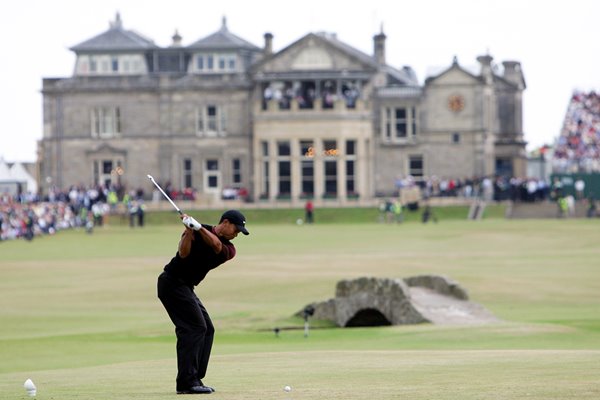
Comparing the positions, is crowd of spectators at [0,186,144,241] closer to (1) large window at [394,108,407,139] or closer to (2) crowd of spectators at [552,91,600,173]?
(1) large window at [394,108,407,139]

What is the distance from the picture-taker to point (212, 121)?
113 meters

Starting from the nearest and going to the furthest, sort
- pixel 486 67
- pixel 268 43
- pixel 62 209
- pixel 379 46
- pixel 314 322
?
pixel 314 322 → pixel 62 209 → pixel 486 67 → pixel 268 43 → pixel 379 46

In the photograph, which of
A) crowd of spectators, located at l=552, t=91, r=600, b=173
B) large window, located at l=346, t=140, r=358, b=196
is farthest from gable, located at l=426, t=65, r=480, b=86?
crowd of spectators, located at l=552, t=91, r=600, b=173

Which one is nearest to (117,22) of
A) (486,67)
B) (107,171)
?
(107,171)

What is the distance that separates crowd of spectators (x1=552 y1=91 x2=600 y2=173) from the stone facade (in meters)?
19.7

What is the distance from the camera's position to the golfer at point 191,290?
18172mm

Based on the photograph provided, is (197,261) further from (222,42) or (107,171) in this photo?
(222,42)

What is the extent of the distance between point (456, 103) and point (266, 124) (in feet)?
41.7

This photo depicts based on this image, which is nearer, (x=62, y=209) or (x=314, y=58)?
(x=62, y=209)

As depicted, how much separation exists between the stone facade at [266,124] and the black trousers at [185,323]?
9086 centimetres

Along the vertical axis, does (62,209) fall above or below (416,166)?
below

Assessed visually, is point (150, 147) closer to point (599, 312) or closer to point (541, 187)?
point (541, 187)

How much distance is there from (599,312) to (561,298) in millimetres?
4751

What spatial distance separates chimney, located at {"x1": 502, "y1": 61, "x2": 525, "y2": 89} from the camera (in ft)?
415
